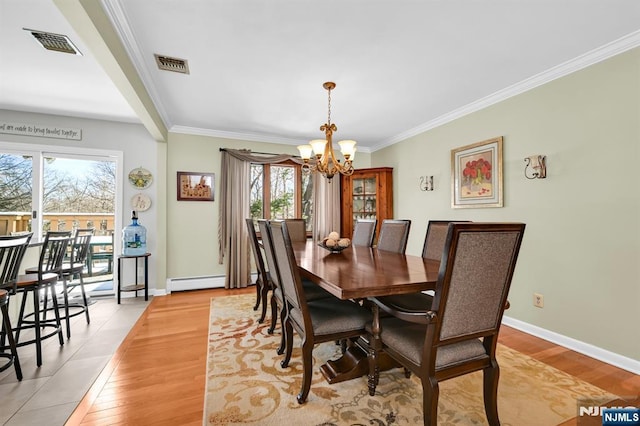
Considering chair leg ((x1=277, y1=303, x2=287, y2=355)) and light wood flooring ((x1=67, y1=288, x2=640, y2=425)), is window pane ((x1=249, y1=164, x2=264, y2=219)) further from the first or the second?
chair leg ((x1=277, y1=303, x2=287, y2=355))

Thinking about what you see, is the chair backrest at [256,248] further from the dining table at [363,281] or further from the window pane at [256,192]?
the window pane at [256,192]

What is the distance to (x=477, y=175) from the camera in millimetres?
3293

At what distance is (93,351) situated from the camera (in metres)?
2.35

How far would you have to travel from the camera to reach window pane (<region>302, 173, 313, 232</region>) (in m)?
4.99

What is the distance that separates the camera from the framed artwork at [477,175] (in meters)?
3.08

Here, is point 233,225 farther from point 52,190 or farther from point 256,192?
point 52,190

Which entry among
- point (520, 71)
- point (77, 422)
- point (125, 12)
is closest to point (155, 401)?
point (77, 422)

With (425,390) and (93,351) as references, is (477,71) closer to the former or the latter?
(425,390)

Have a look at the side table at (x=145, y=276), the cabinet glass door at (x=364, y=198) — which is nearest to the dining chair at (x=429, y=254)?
the cabinet glass door at (x=364, y=198)

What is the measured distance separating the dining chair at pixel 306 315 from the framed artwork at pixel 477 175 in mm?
2221

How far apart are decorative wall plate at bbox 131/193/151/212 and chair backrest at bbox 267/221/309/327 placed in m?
3.05

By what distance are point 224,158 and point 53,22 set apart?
243 centimetres

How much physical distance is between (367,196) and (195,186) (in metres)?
2.81

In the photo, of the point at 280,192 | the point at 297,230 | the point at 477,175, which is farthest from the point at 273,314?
the point at 477,175
